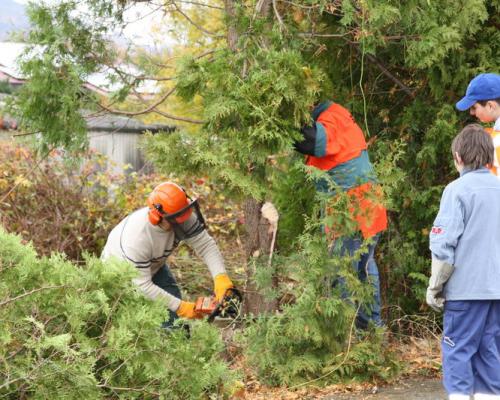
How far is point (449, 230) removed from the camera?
429 centimetres

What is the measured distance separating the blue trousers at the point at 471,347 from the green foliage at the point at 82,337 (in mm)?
1385

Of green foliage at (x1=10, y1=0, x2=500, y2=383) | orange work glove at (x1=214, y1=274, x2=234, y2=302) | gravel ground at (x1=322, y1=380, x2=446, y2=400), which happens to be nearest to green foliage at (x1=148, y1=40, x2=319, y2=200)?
green foliage at (x1=10, y1=0, x2=500, y2=383)

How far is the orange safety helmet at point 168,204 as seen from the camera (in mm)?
6121

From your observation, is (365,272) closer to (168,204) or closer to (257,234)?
(257,234)

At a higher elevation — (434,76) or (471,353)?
(434,76)

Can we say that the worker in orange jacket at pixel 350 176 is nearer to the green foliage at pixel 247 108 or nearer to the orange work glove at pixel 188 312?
the green foliage at pixel 247 108

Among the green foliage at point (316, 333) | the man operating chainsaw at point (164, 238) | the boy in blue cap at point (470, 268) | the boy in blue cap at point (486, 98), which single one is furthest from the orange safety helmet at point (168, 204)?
the boy in blue cap at point (470, 268)

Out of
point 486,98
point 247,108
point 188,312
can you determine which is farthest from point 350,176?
point 188,312

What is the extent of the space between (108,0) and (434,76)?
2.73m

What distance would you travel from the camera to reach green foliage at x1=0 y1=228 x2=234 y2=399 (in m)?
3.87

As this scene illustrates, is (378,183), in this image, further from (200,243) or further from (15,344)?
(15,344)

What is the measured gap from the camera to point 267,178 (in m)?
5.35

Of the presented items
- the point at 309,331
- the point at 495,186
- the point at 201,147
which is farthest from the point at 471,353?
the point at 201,147

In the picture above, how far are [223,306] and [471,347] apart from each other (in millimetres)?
2320
